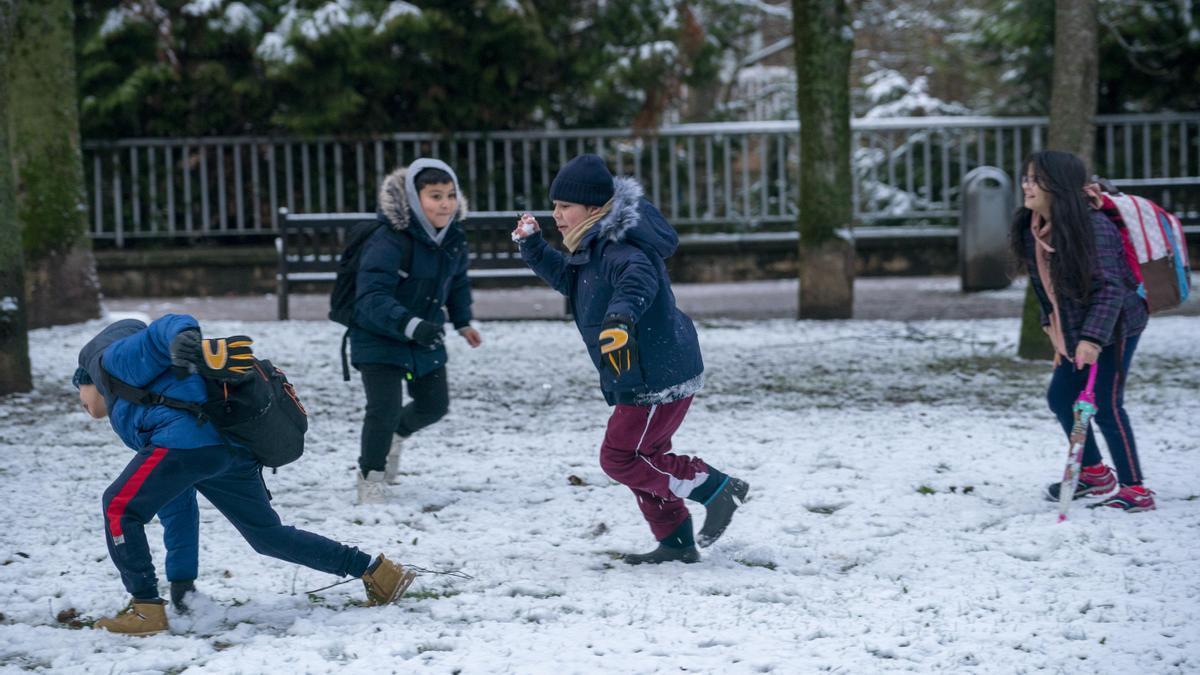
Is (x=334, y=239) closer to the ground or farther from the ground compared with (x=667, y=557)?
farther from the ground

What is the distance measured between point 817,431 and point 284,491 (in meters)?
2.92

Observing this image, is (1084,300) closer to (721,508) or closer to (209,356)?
(721,508)

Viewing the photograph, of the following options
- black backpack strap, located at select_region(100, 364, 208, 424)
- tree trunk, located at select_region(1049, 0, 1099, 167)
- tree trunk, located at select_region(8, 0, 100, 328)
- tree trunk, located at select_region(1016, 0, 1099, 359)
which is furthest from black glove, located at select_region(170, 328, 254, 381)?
tree trunk, located at select_region(8, 0, 100, 328)

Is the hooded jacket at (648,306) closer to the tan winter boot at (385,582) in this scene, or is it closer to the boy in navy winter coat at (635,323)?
the boy in navy winter coat at (635,323)

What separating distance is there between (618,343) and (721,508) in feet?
3.17

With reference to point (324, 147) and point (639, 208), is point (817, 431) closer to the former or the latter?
point (639, 208)

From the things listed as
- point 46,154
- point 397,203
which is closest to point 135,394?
point 397,203

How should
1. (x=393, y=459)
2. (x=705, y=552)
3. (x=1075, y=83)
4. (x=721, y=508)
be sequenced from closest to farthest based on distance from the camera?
(x=721, y=508) → (x=705, y=552) → (x=393, y=459) → (x=1075, y=83)

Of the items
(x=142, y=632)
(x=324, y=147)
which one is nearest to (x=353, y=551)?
(x=142, y=632)

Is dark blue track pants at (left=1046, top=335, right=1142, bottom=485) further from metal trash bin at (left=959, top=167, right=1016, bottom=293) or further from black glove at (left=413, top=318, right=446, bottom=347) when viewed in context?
metal trash bin at (left=959, top=167, right=1016, bottom=293)

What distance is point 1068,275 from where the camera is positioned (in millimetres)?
5512

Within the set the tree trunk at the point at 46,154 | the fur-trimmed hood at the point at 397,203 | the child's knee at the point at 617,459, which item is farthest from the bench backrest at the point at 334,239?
the child's knee at the point at 617,459

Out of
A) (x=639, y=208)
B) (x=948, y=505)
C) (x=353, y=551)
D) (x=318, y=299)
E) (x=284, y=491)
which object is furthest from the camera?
(x=318, y=299)

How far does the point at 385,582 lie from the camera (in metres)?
4.52
